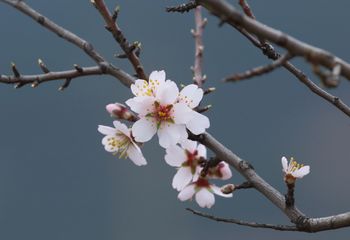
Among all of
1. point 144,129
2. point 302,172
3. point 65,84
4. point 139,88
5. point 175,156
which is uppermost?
point 65,84

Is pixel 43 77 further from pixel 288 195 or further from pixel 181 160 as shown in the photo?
pixel 288 195

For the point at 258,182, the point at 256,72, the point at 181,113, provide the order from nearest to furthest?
1. the point at 256,72
2. the point at 258,182
3. the point at 181,113

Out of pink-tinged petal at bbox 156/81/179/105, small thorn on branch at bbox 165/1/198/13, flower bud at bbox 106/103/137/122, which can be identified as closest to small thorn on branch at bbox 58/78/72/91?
flower bud at bbox 106/103/137/122

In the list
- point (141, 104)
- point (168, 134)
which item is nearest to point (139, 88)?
point (141, 104)

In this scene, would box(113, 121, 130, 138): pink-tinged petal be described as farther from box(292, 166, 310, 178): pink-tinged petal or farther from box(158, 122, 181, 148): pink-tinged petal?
box(292, 166, 310, 178): pink-tinged petal

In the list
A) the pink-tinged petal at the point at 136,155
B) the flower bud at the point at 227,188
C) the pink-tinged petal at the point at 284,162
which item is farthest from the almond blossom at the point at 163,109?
the pink-tinged petal at the point at 284,162

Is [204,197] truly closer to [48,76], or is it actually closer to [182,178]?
[182,178]

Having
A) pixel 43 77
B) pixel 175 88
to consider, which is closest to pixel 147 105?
pixel 175 88
